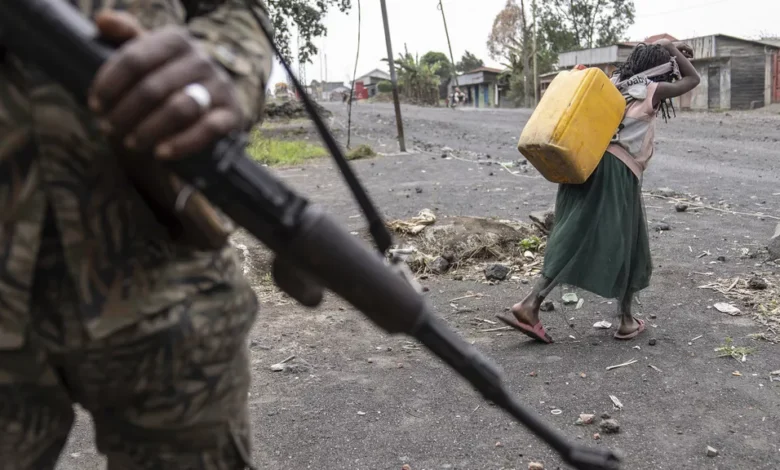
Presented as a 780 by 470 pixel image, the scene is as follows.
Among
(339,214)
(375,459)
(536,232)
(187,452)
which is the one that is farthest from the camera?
(339,214)

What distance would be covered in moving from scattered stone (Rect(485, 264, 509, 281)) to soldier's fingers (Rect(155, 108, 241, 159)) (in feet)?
14.9

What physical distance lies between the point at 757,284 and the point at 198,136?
4.63m

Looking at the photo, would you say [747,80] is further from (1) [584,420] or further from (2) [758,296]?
(1) [584,420]

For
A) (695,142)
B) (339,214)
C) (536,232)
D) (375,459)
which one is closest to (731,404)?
(375,459)

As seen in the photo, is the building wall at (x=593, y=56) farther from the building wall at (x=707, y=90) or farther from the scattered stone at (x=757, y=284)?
the scattered stone at (x=757, y=284)

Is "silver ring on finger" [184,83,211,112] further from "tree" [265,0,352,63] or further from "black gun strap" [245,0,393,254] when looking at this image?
"tree" [265,0,352,63]

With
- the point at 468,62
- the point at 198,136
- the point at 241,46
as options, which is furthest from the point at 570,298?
the point at 468,62

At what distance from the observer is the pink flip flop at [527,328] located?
13.3ft

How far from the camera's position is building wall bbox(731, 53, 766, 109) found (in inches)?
963

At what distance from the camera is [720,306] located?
4500 millimetres

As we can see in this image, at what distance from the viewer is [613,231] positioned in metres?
4.06

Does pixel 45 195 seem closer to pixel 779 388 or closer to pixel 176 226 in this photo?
pixel 176 226

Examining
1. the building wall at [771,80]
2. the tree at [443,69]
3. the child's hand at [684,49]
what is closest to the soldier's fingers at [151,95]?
the child's hand at [684,49]

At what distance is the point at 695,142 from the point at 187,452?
13.8 m
